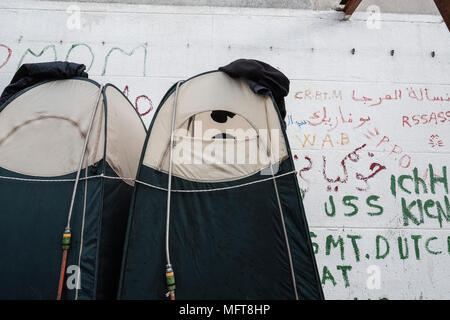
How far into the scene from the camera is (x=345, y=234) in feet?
9.98

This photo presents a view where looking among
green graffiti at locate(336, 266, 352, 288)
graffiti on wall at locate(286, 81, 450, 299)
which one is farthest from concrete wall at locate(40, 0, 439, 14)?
green graffiti at locate(336, 266, 352, 288)

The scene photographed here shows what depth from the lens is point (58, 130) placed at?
1910 millimetres

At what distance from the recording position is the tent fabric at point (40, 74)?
204cm

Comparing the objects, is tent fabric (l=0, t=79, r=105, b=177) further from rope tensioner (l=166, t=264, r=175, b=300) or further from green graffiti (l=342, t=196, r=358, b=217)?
green graffiti (l=342, t=196, r=358, b=217)

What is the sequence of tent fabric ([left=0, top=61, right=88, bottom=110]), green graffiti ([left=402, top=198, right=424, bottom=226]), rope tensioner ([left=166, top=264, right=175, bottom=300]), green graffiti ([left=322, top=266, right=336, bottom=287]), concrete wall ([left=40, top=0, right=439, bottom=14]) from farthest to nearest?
concrete wall ([left=40, top=0, right=439, bottom=14]), green graffiti ([left=402, top=198, right=424, bottom=226]), green graffiti ([left=322, top=266, right=336, bottom=287]), tent fabric ([left=0, top=61, right=88, bottom=110]), rope tensioner ([left=166, top=264, right=175, bottom=300])

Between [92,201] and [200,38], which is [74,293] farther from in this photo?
[200,38]

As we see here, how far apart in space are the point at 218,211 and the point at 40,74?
5.06 feet

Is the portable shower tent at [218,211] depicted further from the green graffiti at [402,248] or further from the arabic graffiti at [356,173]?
the green graffiti at [402,248]

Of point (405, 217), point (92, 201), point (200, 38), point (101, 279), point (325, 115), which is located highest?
point (200, 38)

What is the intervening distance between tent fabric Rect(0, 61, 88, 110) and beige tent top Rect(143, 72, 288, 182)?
68 cm

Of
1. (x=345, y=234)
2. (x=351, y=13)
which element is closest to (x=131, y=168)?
(x=345, y=234)

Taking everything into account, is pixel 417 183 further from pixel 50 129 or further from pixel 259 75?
pixel 50 129

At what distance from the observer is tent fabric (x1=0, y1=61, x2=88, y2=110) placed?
6.68 ft
